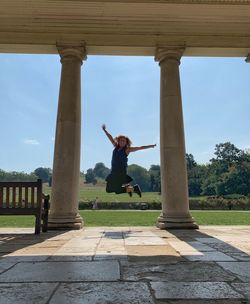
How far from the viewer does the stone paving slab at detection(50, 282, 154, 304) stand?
22.5 ft

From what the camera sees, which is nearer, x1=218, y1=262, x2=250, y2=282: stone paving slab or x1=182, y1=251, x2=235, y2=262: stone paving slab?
x1=218, y1=262, x2=250, y2=282: stone paving slab

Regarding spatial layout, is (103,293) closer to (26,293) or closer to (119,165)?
(26,293)

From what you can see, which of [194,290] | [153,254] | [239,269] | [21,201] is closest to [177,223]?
[21,201]

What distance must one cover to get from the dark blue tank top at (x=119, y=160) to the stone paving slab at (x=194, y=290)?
17.1 meters

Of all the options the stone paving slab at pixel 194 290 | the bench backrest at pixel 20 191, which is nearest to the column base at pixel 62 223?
the bench backrest at pixel 20 191

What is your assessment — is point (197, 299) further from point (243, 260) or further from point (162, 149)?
point (162, 149)

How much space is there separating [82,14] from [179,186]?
43.5ft

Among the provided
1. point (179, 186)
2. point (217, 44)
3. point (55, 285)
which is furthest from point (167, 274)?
point (217, 44)

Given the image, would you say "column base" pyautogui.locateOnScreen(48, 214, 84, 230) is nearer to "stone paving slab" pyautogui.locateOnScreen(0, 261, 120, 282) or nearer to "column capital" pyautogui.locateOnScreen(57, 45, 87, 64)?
"column capital" pyautogui.locateOnScreen(57, 45, 87, 64)

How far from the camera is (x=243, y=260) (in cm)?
1150

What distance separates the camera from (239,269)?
32.7 ft

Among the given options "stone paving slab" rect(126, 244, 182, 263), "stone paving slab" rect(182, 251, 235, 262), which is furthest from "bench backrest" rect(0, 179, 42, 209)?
"stone paving slab" rect(182, 251, 235, 262)

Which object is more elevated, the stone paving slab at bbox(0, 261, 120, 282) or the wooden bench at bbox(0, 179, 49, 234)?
the wooden bench at bbox(0, 179, 49, 234)

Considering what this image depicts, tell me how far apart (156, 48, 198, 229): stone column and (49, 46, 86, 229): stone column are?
593 centimetres
